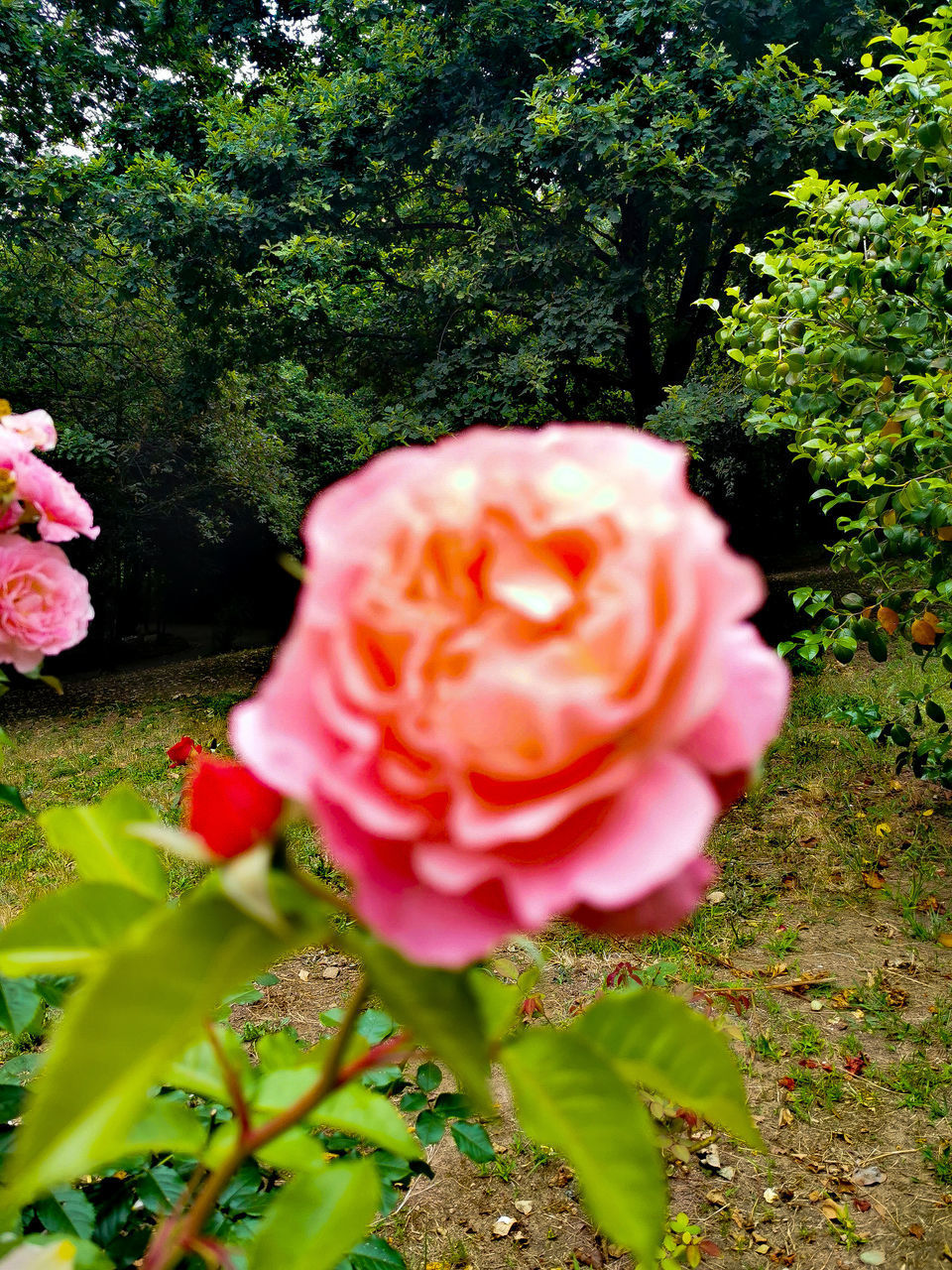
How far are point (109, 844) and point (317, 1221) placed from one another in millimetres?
282

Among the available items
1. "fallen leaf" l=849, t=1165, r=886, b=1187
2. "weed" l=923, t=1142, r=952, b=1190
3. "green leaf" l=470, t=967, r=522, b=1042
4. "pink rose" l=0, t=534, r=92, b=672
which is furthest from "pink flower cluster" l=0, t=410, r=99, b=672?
"weed" l=923, t=1142, r=952, b=1190

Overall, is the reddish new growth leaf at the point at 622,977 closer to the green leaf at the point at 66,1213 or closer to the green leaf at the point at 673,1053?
the green leaf at the point at 66,1213

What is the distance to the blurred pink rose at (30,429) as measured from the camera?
3.48ft

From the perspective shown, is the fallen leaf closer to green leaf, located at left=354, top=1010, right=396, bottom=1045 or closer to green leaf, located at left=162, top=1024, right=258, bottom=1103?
green leaf, located at left=354, top=1010, right=396, bottom=1045

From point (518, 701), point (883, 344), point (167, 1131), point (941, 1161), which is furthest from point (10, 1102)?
point (883, 344)

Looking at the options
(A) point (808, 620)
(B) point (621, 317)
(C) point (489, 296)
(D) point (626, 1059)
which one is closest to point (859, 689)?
(A) point (808, 620)

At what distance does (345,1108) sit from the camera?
0.70 meters

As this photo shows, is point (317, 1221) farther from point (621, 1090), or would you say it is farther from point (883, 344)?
point (883, 344)

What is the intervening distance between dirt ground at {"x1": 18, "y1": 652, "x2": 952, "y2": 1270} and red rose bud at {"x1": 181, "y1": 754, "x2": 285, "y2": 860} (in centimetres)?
97

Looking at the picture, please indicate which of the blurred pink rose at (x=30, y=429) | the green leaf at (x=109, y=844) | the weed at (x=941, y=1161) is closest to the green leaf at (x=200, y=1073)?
the green leaf at (x=109, y=844)

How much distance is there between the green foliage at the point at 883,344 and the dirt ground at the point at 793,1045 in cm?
123

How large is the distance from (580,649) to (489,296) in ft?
19.7

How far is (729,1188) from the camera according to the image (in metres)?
2.18

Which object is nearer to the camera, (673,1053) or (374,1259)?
(673,1053)
